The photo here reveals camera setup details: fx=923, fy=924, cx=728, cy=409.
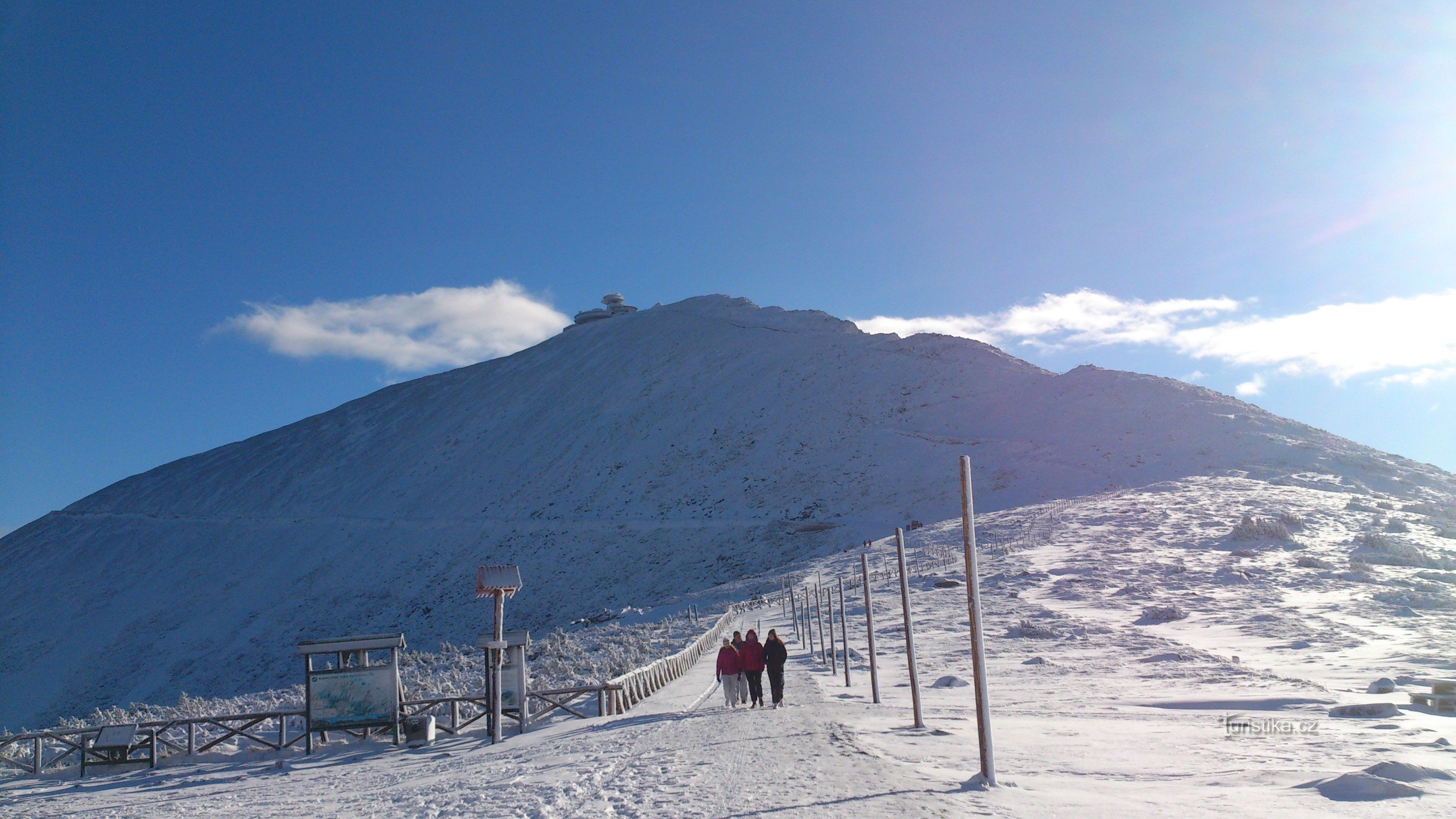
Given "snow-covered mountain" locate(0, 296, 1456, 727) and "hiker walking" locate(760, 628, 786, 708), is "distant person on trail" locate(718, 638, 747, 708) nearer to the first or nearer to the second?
"hiker walking" locate(760, 628, 786, 708)

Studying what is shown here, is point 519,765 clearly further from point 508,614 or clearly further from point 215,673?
point 215,673

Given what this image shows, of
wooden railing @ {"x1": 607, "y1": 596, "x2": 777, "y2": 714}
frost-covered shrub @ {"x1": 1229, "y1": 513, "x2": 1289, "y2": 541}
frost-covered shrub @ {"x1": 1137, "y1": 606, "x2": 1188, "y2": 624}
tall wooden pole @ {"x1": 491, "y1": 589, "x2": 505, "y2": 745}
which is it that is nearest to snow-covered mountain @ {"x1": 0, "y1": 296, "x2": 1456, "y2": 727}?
frost-covered shrub @ {"x1": 1229, "y1": 513, "x2": 1289, "y2": 541}

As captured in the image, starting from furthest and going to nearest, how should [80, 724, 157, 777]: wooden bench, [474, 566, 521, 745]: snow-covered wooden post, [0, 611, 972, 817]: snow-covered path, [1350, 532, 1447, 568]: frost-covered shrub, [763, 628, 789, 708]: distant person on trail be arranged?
1. [1350, 532, 1447, 568]: frost-covered shrub
2. [80, 724, 157, 777]: wooden bench
3. [474, 566, 521, 745]: snow-covered wooden post
4. [763, 628, 789, 708]: distant person on trail
5. [0, 611, 972, 817]: snow-covered path

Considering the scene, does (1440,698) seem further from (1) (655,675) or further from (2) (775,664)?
(1) (655,675)

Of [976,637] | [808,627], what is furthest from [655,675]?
[976,637]

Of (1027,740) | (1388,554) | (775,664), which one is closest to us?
(1027,740)

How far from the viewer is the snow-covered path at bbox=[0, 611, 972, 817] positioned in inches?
309

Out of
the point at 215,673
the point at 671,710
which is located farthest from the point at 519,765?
the point at 215,673

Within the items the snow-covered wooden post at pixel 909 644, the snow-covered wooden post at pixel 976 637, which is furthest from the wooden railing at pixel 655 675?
the snow-covered wooden post at pixel 976 637

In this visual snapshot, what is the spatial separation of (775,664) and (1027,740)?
4.46 m

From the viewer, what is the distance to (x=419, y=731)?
14.8m

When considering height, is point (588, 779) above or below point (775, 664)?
below

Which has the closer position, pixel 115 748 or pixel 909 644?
pixel 909 644

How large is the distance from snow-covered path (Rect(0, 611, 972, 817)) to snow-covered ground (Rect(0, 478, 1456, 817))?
5 cm
